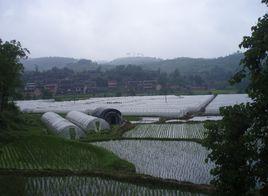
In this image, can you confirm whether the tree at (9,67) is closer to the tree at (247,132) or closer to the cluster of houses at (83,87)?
the tree at (247,132)

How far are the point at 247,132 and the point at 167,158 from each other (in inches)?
483

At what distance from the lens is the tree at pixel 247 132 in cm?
701

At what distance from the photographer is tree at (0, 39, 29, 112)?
2673 centimetres

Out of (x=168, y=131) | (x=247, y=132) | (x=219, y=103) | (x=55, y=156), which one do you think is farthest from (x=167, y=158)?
(x=219, y=103)

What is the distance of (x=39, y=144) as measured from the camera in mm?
20766

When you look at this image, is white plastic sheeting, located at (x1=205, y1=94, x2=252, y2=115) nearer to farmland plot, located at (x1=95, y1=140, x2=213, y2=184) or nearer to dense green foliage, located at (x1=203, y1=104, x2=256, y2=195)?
farmland plot, located at (x1=95, y1=140, x2=213, y2=184)

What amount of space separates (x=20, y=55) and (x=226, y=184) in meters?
26.2

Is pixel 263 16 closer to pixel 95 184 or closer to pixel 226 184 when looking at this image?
pixel 226 184

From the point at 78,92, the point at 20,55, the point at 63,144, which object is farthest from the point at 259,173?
the point at 78,92

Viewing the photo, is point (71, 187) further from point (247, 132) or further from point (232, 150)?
point (247, 132)

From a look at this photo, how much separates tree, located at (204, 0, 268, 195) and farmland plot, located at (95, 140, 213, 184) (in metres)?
7.48

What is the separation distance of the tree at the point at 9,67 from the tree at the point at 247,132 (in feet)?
66.8

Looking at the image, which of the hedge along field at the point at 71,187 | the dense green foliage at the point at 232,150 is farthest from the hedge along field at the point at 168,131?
the dense green foliage at the point at 232,150

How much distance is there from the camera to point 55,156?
19109mm
